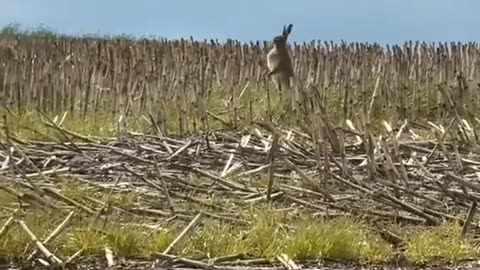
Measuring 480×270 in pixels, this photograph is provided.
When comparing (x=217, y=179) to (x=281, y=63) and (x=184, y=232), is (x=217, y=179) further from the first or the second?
(x=281, y=63)

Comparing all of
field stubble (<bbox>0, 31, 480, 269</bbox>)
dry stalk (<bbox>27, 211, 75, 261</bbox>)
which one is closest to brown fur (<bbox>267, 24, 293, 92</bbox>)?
field stubble (<bbox>0, 31, 480, 269</bbox>)

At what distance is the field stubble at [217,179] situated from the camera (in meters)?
3.29

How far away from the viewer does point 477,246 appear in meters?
3.42

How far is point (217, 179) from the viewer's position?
3994mm

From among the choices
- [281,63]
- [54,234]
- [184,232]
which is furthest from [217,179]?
[281,63]

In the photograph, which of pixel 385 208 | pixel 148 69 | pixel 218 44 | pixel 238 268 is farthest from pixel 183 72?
pixel 238 268

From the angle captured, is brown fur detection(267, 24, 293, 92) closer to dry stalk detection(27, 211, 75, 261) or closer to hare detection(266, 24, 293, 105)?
hare detection(266, 24, 293, 105)

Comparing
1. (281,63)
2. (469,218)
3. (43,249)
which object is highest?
(281,63)

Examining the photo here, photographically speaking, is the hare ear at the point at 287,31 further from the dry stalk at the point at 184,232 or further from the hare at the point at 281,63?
the dry stalk at the point at 184,232

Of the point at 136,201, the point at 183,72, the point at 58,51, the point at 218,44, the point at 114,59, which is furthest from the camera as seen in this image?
the point at 218,44

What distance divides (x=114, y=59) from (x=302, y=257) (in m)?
5.60

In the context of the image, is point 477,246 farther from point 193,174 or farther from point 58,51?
point 58,51

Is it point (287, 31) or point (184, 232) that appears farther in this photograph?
point (287, 31)

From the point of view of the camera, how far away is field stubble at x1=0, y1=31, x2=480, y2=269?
3289mm
